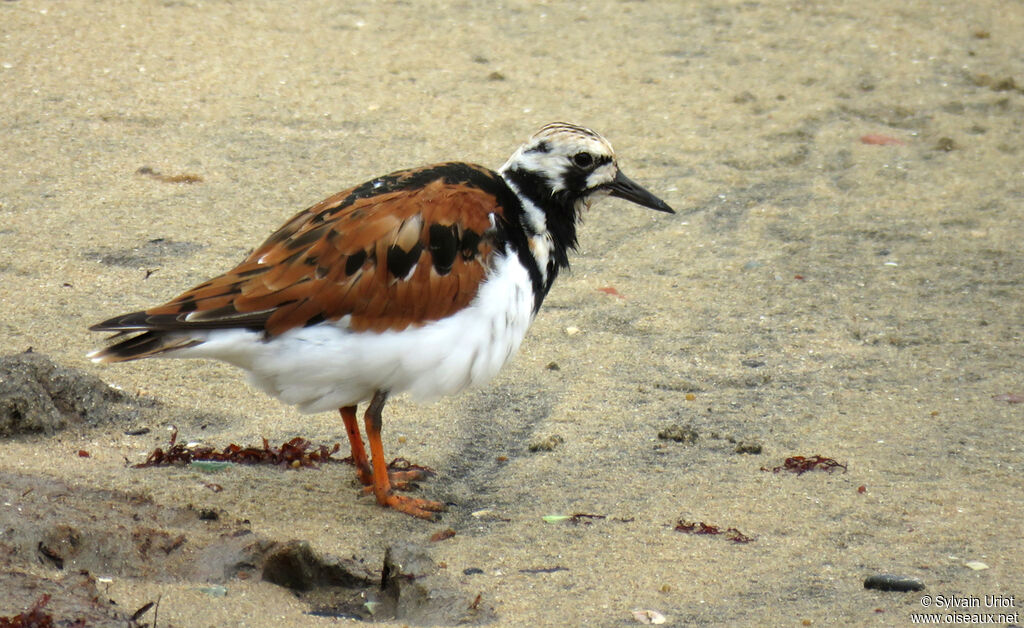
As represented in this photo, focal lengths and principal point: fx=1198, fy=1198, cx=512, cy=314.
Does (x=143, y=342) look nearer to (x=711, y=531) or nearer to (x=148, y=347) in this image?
(x=148, y=347)

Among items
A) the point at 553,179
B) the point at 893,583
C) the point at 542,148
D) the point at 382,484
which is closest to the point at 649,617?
the point at 893,583

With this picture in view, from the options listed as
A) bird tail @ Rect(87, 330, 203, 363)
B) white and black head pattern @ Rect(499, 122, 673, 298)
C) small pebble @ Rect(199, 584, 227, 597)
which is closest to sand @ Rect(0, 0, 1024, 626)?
small pebble @ Rect(199, 584, 227, 597)

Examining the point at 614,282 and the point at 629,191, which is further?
the point at 614,282

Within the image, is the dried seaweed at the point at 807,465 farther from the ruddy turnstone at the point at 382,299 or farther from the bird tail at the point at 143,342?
the bird tail at the point at 143,342

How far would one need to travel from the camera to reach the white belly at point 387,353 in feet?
14.3

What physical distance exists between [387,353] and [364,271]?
0.32 metres

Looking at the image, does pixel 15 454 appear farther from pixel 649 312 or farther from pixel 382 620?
pixel 649 312

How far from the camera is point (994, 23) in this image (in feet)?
35.0

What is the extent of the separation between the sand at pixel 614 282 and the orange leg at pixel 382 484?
9cm

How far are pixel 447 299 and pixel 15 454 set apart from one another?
5.76 ft

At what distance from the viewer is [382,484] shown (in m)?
4.71

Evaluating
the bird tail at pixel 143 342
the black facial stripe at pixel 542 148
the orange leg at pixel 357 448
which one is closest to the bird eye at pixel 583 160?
the black facial stripe at pixel 542 148

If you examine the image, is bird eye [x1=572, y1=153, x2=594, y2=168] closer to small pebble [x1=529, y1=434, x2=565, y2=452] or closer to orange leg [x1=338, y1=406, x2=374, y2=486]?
small pebble [x1=529, y1=434, x2=565, y2=452]

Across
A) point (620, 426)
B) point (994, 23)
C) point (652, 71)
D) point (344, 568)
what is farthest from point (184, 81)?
point (994, 23)
